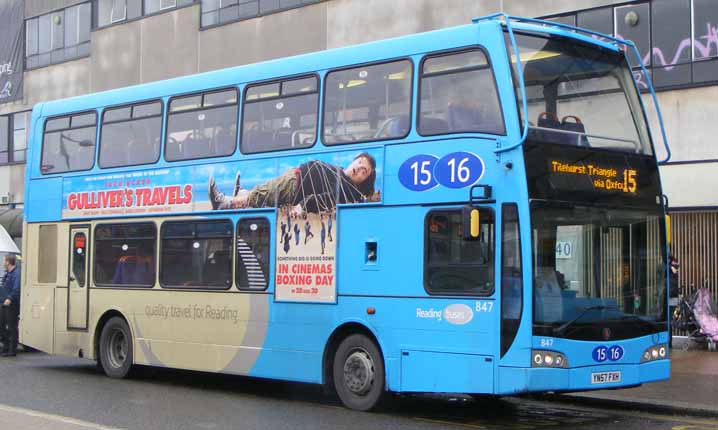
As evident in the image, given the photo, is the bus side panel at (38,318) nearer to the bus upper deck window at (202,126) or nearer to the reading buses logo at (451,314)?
the bus upper deck window at (202,126)

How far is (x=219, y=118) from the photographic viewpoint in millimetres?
14953

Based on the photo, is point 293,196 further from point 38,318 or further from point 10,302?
point 10,302

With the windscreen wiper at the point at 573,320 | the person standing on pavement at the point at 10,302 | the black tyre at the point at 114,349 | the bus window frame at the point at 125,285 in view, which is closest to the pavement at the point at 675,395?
the windscreen wiper at the point at 573,320

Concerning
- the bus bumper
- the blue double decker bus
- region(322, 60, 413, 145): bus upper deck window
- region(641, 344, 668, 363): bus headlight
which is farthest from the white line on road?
region(641, 344, 668, 363): bus headlight

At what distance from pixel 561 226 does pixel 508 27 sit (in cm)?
226

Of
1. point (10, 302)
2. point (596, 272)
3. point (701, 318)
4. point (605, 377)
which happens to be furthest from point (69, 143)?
point (701, 318)

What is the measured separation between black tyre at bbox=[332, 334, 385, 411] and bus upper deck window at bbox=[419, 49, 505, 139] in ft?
8.93

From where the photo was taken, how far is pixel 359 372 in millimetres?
12766

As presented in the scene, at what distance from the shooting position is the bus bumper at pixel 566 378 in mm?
10953

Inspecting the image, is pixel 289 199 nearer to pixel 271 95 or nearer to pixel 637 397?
pixel 271 95

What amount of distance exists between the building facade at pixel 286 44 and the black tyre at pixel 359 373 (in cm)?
1048

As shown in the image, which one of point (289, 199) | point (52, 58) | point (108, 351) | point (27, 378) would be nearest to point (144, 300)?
point (108, 351)

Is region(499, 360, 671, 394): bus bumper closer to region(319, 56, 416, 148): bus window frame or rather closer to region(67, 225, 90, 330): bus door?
region(319, 56, 416, 148): bus window frame

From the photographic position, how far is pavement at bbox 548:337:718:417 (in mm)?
13031
